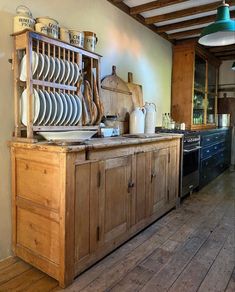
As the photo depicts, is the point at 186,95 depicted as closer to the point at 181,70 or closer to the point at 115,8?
the point at 181,70

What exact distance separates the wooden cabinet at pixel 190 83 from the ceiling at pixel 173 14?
0.92ft

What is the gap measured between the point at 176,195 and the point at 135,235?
0.96 m

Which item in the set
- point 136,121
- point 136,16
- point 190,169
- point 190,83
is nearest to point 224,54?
point 190,83

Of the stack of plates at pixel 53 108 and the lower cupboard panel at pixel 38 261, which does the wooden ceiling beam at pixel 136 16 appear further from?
the lower cupboard panel at pixel 38 261

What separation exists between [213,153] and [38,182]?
3422mm

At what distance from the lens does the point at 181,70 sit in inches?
166

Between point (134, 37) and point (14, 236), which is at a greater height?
point (134, 37)

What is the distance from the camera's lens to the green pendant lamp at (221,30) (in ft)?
7.13

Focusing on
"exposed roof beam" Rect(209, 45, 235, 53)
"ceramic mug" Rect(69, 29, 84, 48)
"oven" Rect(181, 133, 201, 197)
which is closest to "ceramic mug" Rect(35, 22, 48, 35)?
"ceramic mug" Rect(69, 29, 84, 48)

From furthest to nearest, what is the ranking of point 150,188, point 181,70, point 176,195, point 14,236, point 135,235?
1. point 181,70
2. point 176,195
3. point 150,188
4. point 135,235
5. point 14,236

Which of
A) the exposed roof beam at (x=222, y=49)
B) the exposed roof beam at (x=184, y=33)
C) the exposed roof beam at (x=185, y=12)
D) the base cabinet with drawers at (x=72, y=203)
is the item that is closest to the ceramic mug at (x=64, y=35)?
the base cabinet with drawers at (x=72, y=203)

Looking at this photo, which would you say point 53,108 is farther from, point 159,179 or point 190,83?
point 190,83

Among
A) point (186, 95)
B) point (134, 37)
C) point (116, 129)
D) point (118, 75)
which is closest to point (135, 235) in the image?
point (116, 129)

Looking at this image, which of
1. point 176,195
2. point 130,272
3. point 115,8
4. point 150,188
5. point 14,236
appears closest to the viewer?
point 130,272
